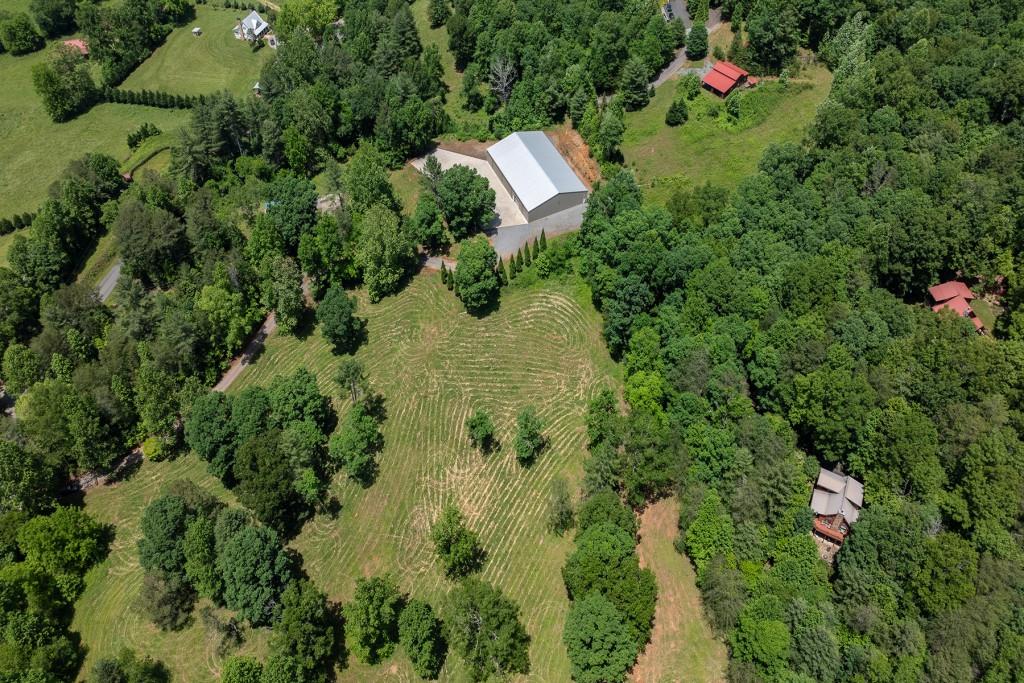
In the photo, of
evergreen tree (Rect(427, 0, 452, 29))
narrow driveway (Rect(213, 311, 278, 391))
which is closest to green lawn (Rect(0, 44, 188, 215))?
evergreen tree (Rect(427, 0, 452, 29))

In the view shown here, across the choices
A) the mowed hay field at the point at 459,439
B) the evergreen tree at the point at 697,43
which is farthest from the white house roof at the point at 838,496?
the evergreen tree at the point at 697,43

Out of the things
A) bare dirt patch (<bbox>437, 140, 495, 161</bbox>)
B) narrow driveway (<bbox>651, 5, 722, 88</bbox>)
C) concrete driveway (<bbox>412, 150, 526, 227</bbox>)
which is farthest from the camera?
narrow driveway (<bbox>651, 5, 722, 88</bbox>)

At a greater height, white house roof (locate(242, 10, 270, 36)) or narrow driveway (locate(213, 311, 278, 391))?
white house roof (locate(242, 10, 270, 36))

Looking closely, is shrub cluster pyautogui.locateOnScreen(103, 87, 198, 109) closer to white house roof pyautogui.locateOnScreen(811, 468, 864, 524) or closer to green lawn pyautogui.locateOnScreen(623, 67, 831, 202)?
green lawn pyautogui.locateOnScreen(623, 67, 831, 202)

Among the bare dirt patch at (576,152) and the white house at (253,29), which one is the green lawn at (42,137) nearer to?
the white house at (253,29)

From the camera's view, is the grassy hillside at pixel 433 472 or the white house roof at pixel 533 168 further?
the white house roof at pixel 533 168

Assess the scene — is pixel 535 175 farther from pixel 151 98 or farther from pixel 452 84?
pixel 151 98

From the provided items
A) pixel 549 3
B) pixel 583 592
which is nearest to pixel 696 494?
pixel 583 592
